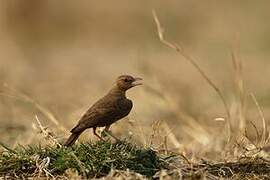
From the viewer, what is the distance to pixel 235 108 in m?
12.2

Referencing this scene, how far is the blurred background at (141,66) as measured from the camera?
11.1 metres

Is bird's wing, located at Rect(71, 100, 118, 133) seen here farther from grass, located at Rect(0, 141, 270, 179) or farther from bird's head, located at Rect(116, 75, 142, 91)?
bird's head, located at Rect(116, 75, 142, 91)

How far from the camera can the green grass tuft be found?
7.76 meters

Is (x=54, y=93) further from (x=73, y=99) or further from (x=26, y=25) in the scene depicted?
(x=26, y=25)

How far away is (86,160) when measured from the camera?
25.6 ft

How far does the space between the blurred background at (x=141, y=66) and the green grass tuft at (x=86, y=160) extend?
83cm

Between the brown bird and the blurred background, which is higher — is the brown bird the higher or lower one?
the higher one

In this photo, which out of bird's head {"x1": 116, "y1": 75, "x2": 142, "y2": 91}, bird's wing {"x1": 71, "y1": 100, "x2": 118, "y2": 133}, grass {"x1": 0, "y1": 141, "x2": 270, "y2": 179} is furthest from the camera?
bird's head {"x1": 116, "y1": 75, "x2": 142, "y2": 91}

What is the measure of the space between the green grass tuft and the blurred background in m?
0.83

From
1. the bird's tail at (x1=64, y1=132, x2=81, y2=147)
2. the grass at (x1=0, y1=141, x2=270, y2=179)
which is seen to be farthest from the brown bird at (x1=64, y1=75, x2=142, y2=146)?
the grass at (x1=0, y1=141, x2=270, y2=179)

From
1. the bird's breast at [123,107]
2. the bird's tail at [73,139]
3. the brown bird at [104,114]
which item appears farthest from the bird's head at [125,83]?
the bird's tail at [73,139]

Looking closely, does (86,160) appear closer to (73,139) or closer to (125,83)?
(73,139)

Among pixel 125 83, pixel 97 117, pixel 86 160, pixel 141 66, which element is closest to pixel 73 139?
pixel 97 117

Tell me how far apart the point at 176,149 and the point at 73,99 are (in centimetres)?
597
